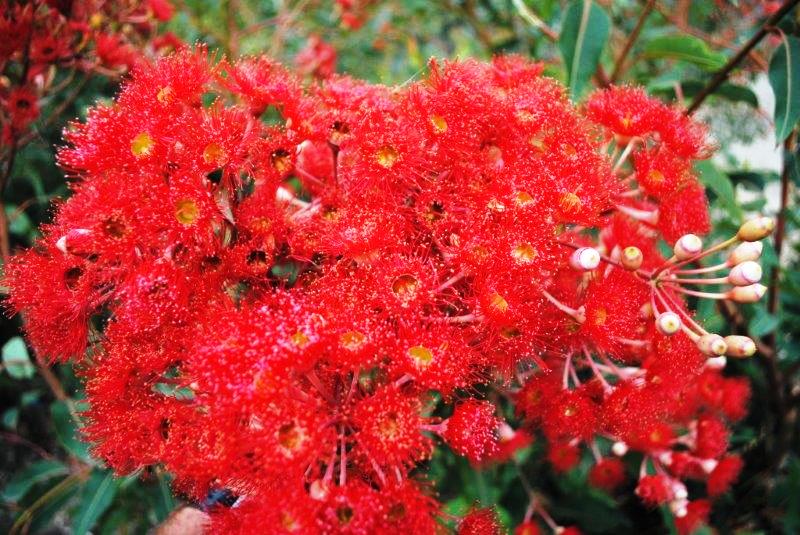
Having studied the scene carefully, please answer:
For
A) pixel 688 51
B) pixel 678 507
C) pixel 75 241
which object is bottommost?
pixel 678 507

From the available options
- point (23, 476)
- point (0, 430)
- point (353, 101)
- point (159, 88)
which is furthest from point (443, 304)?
point (0, 430)

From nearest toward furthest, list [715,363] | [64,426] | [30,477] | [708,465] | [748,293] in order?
[748,293] < [715,363] < [708,465] < [64,426] < [30,477]

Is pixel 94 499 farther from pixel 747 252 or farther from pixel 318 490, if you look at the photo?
pixel 747 252

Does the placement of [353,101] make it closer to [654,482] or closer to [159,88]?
[159,88]

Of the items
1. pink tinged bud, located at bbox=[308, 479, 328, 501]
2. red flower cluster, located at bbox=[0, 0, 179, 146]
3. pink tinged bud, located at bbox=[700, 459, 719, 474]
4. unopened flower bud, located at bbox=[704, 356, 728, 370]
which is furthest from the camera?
red flower cluster, located at bbox=[0, 0, 179, 146]

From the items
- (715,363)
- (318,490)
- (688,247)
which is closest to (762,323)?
(715,363)

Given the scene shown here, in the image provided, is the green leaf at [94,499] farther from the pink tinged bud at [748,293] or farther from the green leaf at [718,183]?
the green leaf at [718,183]

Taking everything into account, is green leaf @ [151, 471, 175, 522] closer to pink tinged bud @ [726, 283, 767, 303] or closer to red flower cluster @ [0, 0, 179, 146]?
red flower cluster @ [0, 0, 179, 146]

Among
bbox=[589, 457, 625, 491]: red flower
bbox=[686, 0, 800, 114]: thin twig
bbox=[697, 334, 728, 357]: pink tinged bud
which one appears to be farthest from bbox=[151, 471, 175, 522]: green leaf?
bbox=[686, 0, 800, 114]: thin twig
